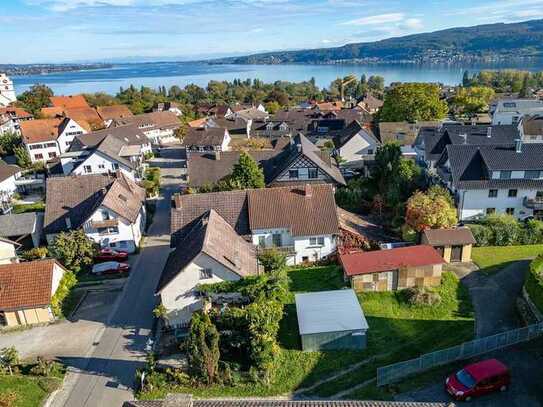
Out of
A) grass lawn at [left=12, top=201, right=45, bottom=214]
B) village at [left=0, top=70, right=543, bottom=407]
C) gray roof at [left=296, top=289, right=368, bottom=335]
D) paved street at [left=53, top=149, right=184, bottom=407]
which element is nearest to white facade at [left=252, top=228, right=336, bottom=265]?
village at [left=0, top=70, right=543, bottom=407]

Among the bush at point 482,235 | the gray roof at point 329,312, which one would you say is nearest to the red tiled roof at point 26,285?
the gray roof at point 329,312

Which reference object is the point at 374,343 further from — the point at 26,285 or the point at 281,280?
the point at 26,285

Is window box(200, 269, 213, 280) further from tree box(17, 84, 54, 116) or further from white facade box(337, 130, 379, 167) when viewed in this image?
tree box(17, 84, 54, 116)

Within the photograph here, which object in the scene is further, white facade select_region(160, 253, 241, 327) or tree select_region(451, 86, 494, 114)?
tree select_region(451, 86, 494, 114)

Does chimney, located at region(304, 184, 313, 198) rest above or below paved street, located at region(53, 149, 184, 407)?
above

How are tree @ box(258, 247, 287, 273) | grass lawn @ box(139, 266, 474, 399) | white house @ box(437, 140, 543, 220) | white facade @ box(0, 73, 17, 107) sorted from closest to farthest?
grass lawn @ box(139, 266, 474, 399) < tree @ box(258, 247, 287, 273) < white house @ box(437, 140, 543, 220) < white facade @ box(0, 73, 17, 107)

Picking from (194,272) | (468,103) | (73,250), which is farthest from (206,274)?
(468,103)

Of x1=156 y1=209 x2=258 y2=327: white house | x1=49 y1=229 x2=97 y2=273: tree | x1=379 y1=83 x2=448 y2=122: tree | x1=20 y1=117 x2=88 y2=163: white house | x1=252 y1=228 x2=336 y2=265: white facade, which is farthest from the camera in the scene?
x1=379 y1=83 x2=448 y2=122: tree

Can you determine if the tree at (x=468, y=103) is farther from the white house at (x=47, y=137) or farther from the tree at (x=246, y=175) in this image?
the white house at (x=47, y=137)
